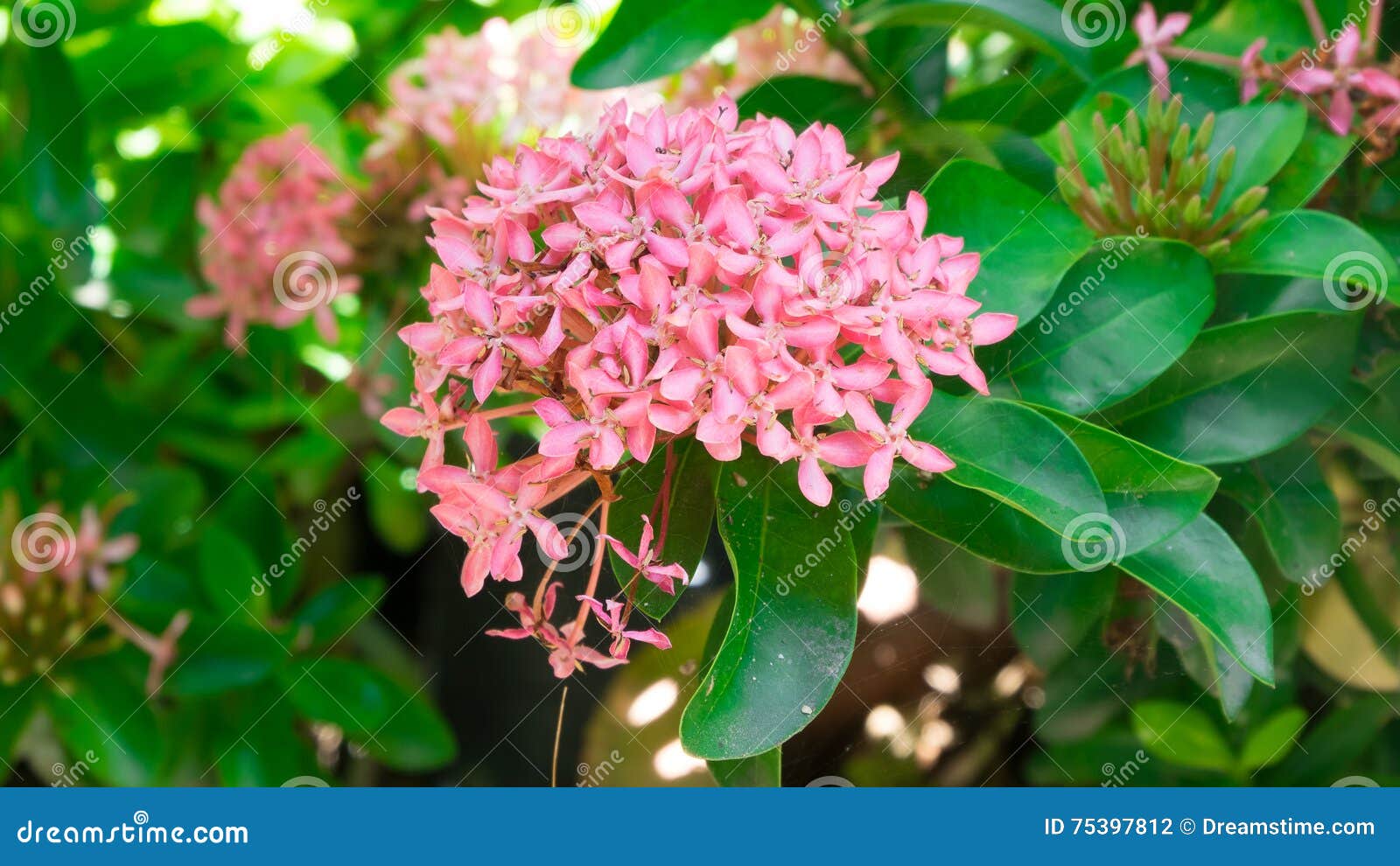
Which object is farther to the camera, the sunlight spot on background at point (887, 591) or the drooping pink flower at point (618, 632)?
the sunlight spot on background at point (887, 591)

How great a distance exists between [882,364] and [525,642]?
0.38 m

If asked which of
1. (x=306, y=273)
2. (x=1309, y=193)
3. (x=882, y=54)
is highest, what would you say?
(x=1309, y=193)

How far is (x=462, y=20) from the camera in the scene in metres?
1.28

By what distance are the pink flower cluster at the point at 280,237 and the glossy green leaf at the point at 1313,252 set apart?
86 cm

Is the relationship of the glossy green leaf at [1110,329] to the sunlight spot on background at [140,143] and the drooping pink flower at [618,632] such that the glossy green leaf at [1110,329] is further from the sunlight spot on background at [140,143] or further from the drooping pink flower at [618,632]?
the sunlight spot on background at [140,143]

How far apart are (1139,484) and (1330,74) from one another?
0.40 m

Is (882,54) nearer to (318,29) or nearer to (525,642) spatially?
(525,642)

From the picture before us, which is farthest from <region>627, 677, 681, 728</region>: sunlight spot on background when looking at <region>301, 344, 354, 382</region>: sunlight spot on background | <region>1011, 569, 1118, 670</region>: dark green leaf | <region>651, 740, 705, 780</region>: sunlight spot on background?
<region>301, 344, 354, 382</region>: sunlight spot on background

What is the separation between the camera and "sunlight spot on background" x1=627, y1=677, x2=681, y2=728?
2.44 feet

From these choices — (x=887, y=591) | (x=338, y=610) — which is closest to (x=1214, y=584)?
(x=887, y=591)

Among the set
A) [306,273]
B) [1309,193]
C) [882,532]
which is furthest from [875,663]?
[306,273]

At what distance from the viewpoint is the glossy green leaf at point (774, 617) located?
540mm

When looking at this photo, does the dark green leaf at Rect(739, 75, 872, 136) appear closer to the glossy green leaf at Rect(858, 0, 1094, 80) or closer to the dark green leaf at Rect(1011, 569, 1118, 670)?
the glossy green leaf at Rect(858, 0, 1094, 80)

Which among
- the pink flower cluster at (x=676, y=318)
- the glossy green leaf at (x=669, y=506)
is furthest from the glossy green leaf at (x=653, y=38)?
the glossy green leaf at (x=669, y=506)
